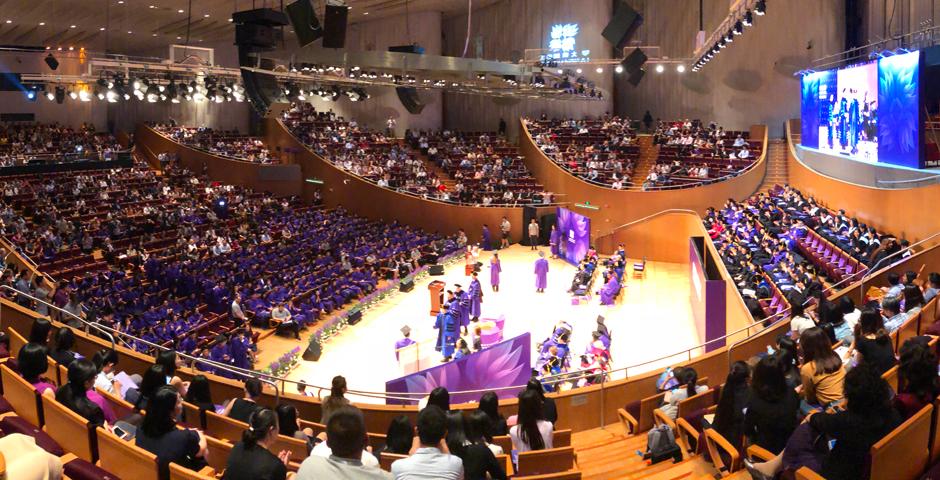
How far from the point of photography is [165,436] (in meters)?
4.36

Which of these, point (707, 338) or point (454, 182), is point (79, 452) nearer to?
point (707, 338)

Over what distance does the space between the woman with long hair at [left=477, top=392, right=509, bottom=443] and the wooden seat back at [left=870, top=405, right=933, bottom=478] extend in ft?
7.10

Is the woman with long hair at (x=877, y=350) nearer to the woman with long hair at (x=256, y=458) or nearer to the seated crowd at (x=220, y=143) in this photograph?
the woman with long hair at (x=256, y=458)

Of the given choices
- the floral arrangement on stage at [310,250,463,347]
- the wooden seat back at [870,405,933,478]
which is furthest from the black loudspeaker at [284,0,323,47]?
the wooden seat back at [870,405,933,478]

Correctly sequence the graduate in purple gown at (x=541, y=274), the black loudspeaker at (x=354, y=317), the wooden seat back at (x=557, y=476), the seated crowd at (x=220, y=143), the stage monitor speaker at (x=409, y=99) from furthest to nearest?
the seated crowd at (x=220, y=143)
the graduate in purple gown at (x=541, y=274)
the black loudspeaker at (x=354, y=317)
the stage monitor speaker at (x=409, y=99)
the wooden seat back at (x=557, y=476)

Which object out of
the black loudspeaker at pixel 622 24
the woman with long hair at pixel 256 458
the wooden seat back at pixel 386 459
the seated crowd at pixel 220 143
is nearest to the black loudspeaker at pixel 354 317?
the black loudspeaker at pixel 622 24

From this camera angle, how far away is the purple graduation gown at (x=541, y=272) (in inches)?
739

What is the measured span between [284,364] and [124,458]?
29.0 feet

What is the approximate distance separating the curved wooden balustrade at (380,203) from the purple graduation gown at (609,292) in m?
8.41

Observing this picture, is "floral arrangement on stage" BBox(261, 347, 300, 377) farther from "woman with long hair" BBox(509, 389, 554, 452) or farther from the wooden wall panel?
the wooden wall panel

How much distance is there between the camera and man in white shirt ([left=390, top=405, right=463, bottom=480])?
331 centimetres

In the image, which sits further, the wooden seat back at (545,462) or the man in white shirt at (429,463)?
the wooden seat back at (545,462)

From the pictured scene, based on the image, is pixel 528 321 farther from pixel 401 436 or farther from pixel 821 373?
pixel 401 436

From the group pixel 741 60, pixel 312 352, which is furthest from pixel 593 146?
pixel 312 352
